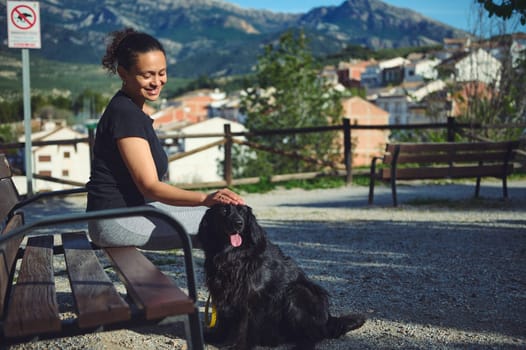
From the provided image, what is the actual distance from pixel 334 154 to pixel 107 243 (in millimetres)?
19750

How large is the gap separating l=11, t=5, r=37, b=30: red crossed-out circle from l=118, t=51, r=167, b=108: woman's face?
6.34m

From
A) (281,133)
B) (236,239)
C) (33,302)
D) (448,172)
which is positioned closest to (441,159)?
(448,172)

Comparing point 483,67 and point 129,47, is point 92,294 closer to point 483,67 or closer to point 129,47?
point 129,47

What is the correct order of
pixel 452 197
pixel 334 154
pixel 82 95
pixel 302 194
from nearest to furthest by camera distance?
pixel 452 197 → pixel 302 194 → pixel 334 154 → pixel 82 95

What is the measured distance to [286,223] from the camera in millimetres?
8555

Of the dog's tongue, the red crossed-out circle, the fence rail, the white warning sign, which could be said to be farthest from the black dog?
the fence rail

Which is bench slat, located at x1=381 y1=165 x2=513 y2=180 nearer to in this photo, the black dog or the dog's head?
the black dog

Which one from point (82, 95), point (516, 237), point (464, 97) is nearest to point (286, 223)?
point (516, 237)

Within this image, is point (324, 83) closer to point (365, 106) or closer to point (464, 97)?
point (464, 97)

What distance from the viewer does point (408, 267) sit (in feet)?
18.5

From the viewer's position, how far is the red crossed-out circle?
347 inches

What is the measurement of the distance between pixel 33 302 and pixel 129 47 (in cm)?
156

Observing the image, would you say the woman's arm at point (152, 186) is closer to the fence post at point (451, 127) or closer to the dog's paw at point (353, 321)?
the dog's paw at point (353, 321)

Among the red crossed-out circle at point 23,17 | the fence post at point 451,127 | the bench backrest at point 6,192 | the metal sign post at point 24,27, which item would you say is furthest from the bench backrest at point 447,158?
the bench backrest at point 6,192
